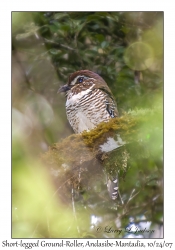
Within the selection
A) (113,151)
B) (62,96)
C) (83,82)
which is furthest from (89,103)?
(62,96)

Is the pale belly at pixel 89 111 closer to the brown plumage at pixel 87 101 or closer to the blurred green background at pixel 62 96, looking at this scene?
the brown plumage at pixel 87 101

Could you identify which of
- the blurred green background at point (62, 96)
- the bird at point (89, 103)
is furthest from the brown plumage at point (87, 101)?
the blurred green background at point (62, 96)

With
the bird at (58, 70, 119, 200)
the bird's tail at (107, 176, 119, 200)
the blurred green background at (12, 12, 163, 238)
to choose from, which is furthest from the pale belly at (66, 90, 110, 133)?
the bird's tail at (107, 176, 119, 200)

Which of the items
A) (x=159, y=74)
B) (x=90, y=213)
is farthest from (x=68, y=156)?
(x=159, y=74)

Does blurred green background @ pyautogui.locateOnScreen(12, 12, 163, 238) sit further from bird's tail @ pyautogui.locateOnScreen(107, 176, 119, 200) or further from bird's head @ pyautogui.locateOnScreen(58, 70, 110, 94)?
bird's head @ pyautogui.locateOnScreen(58, 70, 110, 94)

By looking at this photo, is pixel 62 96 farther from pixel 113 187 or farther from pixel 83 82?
pixel 113 187

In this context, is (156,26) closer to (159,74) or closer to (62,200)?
(159,74)
